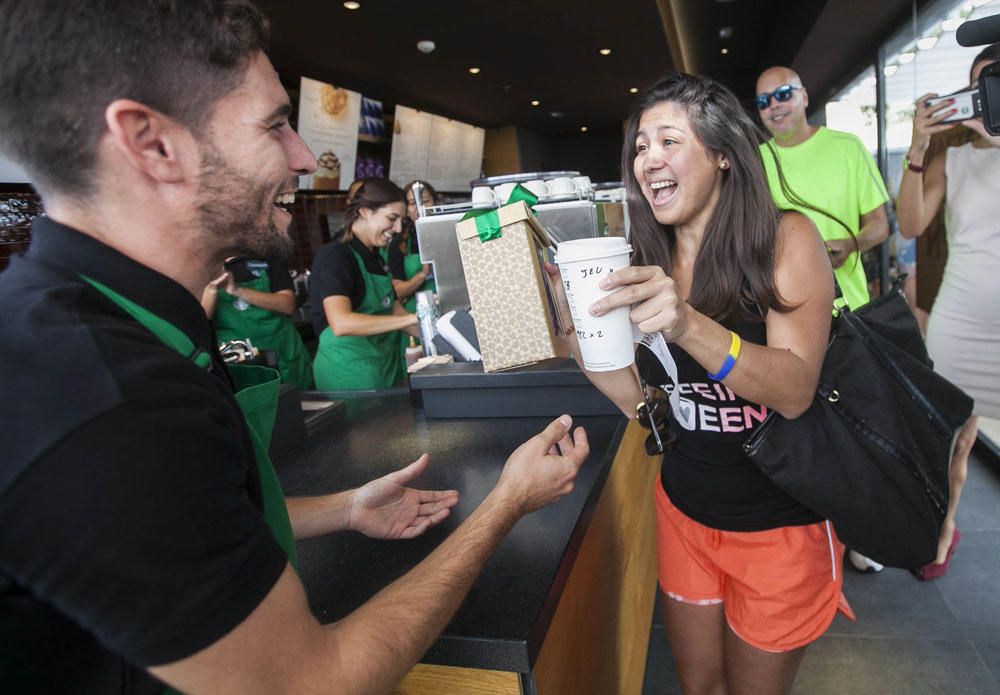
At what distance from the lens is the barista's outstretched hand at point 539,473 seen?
0.94m

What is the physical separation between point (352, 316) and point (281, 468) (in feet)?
4.21

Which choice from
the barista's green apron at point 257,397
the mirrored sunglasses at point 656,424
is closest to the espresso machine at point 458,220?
the mirrored sunglasses at point 656,424

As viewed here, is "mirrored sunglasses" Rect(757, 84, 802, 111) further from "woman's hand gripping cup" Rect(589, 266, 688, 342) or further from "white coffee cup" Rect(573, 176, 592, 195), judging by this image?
"woman's hand gripping cup" Rect(589, 266, 688, 342)

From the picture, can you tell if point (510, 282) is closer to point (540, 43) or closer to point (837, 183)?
point (837, 183)

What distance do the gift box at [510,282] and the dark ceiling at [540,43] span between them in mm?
2250

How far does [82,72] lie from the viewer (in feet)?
2.07

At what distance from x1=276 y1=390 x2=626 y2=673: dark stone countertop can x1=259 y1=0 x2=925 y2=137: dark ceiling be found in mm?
2451

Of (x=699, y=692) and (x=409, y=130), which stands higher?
(x=409, y=130)

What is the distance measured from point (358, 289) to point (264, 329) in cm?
71

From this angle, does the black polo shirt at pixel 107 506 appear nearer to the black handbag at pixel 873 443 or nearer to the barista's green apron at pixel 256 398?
the barista's green apron at pixel 256 398

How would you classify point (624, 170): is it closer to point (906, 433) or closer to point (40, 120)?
point (906, 433)

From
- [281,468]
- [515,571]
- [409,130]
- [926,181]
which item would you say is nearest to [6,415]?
[515,571]

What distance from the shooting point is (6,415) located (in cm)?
52

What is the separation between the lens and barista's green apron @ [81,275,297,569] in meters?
0.66
